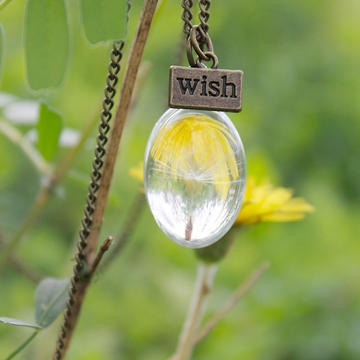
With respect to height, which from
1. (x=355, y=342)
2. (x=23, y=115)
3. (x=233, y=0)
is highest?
(x=233, y=0)

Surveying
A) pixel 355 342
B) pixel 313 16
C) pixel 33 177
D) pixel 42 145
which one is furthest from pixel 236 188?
pixel 313 16

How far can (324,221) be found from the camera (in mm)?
683

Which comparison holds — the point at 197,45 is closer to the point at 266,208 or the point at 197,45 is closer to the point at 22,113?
the point at 266,208

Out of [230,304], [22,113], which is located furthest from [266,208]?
[22,113]

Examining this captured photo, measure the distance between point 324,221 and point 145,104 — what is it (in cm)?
51

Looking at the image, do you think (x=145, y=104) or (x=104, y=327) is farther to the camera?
(x=145, y=104)

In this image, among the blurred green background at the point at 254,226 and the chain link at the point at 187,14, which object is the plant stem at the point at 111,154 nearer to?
the chain link at the point at 187,14

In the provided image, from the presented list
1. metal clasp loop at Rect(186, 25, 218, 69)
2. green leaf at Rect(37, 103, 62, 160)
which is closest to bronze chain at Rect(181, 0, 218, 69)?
metal clasp loop at Rect(186, 25, 218, 69)

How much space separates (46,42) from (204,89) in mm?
89

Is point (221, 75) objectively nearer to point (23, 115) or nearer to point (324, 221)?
point (23, 115)

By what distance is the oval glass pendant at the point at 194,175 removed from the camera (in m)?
0.20

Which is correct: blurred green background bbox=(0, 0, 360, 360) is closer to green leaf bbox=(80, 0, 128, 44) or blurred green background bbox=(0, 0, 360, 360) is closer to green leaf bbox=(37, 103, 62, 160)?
green leaf bbox=(37, 103, 62, 160)

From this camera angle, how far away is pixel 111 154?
0.21 metres

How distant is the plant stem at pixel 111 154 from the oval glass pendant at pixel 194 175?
0.06ft
